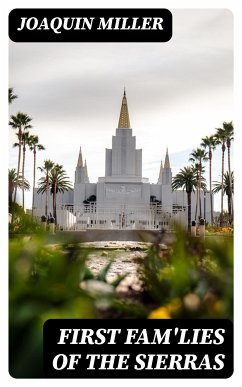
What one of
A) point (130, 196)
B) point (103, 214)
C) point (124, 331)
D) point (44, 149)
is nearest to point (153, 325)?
point (124, 331)

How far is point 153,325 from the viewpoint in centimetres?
124

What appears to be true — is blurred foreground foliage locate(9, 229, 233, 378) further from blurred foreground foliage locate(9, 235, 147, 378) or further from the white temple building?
the white temple building

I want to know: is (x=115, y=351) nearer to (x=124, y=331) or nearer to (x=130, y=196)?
(x=124, y=331)

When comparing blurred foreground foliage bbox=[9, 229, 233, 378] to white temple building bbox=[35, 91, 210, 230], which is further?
white temple building bbox=[35, 91, 210, 230]

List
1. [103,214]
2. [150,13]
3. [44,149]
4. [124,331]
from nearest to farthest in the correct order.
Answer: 1. [124,331]
2. [150,13]
3. [44,149]
4. [103,214]

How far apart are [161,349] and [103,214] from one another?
64.7 feet

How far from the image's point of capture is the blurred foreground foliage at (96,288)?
41.8 inches

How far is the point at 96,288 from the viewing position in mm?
1143

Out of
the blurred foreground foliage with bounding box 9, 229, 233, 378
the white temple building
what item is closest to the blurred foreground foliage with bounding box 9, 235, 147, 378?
the blurred foreground foliage with bounding box 9, 229, 233, 378

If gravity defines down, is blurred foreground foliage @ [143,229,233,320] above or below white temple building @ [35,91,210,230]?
below

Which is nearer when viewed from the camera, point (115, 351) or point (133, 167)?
point (115, 351)

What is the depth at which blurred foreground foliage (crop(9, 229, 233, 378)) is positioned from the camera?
1062 mm

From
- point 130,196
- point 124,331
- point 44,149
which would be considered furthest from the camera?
point 130,196

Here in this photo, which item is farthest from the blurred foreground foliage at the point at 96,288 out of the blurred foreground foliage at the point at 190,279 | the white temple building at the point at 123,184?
the white temple building at the point at 123,184
